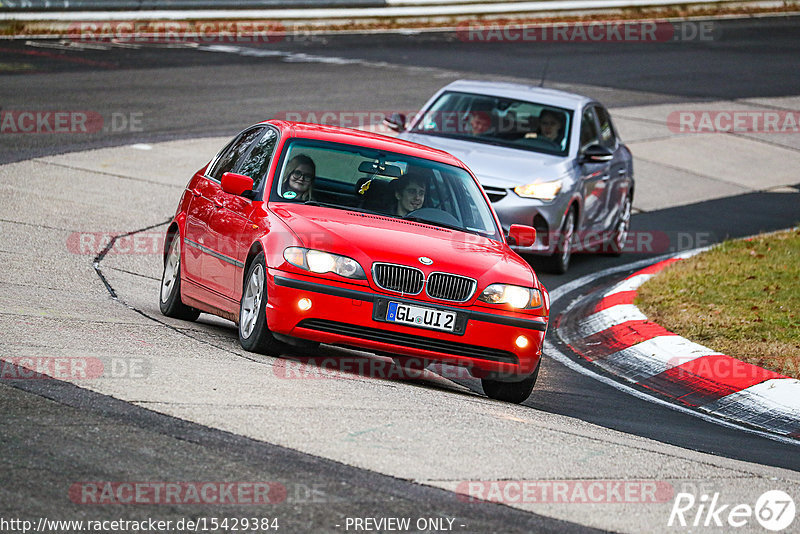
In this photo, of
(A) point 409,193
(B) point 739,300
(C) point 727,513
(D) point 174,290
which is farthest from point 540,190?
(C) point 727,513

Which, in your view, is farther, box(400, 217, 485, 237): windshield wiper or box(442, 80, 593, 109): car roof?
box(442, 80, 593, 109): car roof

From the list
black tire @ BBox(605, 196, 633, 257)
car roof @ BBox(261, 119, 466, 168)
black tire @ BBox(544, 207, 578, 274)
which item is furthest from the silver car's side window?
car roof @ BBox(261, 119, 466, 168)

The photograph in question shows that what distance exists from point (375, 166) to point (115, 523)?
457cm

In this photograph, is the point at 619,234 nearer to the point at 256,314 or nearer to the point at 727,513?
the point at 256,314

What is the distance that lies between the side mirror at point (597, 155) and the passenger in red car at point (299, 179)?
5728mm

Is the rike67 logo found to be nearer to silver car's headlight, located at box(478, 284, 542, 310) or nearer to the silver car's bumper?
silver car's headlight, located at box(478, 284, 542, 310)

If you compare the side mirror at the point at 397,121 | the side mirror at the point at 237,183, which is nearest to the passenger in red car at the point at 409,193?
the side mirror at the point at 237,183

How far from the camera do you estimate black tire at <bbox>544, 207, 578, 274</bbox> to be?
527 inches

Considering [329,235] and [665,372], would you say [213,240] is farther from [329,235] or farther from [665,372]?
[665,372]

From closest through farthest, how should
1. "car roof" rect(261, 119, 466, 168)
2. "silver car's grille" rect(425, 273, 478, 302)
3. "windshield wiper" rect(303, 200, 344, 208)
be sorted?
"silver car's grille" rect(425, 273, 478, 302), "windshield wiper" rect(303, 200, 344, 208), "car roof" rect(261, 119, 466, 168)

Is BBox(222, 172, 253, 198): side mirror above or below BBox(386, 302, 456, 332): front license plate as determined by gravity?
above

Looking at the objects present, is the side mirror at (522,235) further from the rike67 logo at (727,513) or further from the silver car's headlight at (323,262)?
the rike67 logo at (727,513)

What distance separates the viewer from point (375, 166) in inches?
353

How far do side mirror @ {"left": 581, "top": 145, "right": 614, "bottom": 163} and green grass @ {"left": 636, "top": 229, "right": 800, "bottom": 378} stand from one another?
4.40 feet
